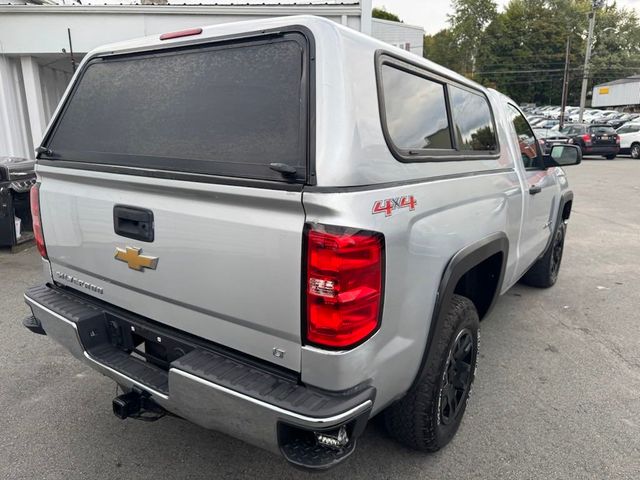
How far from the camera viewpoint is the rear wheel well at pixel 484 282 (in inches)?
122

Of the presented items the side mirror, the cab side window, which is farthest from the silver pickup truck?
the side mirror

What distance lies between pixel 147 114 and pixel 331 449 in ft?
5.60

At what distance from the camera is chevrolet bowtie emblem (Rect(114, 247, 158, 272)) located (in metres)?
2.20

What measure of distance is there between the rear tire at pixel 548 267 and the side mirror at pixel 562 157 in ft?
3.14

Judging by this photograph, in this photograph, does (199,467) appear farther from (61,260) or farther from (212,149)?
(212,149)

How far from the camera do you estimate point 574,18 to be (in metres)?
68.8

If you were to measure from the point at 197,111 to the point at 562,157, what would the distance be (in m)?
3.23

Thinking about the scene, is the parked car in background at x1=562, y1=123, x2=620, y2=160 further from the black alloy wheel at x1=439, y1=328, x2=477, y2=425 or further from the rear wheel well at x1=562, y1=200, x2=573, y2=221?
the black alloy wheel at x1=439, y1=328, x2=477, y2=425

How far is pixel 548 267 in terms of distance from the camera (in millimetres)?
5121

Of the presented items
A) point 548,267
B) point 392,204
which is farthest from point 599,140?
point 392,204

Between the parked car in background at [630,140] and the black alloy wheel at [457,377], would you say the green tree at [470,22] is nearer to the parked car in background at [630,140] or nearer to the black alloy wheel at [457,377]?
the parked car in background at [630,140]

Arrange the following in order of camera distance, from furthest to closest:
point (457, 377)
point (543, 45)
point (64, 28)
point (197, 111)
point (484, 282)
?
point (543, 45)
point (64, 28)
point (484, 282)
point (457, 377)
point (197, 111)

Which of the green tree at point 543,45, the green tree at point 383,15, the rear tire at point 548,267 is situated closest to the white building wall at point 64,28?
the rear tire at point 548,267

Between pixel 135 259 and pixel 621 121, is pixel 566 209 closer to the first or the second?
pixel 135 259
